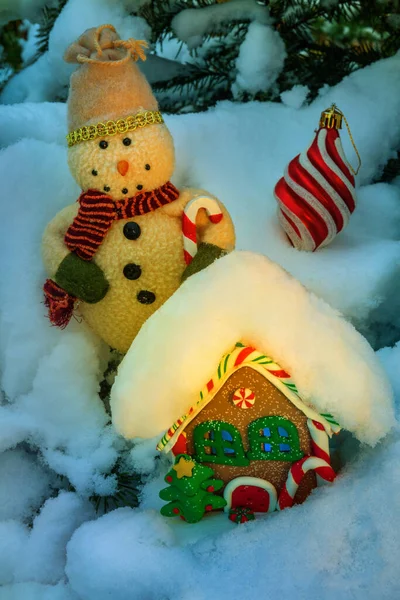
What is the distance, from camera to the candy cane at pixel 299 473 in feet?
2.25

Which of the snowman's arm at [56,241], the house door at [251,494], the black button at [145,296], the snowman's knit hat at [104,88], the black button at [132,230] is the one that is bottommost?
the house door at [251,494]

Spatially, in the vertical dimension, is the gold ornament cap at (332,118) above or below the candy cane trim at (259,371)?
above

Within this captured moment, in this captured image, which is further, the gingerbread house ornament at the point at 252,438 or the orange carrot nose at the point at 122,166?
the orange carrot nose at the point at 122,166

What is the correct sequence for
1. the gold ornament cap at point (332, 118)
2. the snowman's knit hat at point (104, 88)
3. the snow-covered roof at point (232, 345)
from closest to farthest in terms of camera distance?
the snow-covered roof at point (232, 345)
the snowman's knit hat at point (104, 88)
the gold ornament cap at point (332, 118)

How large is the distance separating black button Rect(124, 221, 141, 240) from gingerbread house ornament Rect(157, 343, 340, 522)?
9.3 inches

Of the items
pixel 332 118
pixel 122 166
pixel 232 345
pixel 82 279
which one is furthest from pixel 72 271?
pixel 332 118

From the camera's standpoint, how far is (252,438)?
69 cm

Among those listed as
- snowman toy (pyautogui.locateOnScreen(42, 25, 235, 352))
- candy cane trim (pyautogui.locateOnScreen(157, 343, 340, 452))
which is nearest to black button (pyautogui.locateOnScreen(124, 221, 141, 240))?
snowman toy (pyautogui.locateOnScreen(42, 25, 235, 352))

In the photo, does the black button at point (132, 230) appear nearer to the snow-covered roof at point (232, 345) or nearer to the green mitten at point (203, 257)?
the green mitten at point (203, 257)

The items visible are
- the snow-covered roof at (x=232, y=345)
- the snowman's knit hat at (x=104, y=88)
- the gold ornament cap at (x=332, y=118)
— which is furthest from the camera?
the gold ornament cap at (x=332, y=118)

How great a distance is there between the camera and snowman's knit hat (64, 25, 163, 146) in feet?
2.53

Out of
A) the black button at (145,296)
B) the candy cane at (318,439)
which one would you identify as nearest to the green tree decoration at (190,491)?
the candy cane at (318,439)

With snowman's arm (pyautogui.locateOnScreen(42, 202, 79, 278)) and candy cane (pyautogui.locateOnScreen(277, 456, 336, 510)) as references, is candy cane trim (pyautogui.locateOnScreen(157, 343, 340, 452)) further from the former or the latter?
snowman's arm (pyautogui.locateOnScreen(42, 202, 79, 278))

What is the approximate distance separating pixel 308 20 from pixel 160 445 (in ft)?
2.55
